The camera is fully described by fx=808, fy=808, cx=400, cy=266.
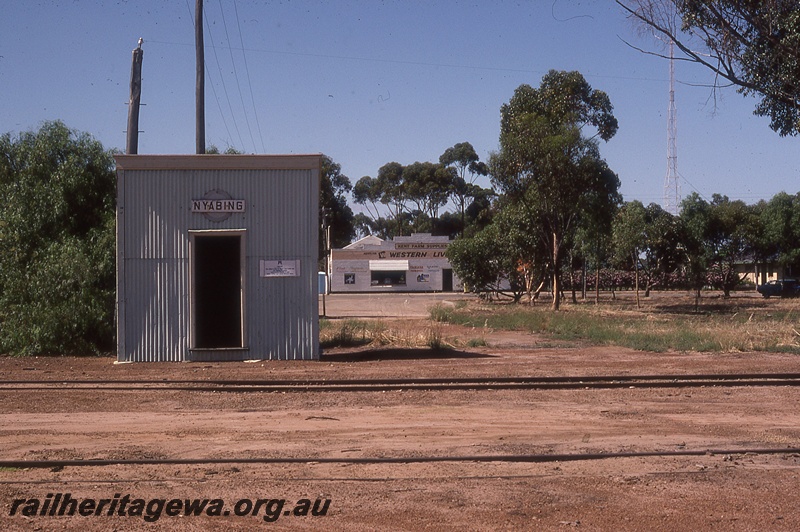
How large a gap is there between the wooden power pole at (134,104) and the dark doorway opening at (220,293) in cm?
323

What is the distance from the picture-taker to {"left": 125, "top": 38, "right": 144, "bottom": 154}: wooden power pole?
812 inches

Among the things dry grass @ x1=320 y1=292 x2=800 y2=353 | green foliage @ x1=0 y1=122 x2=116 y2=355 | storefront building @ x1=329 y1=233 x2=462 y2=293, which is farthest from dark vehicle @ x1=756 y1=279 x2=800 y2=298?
green foliage @ x1=0 y1=122 x2=116 y2=355

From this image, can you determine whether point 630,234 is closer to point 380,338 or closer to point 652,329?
point 652,329

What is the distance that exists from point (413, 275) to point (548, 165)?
120 ft

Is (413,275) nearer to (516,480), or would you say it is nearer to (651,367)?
(651,367)

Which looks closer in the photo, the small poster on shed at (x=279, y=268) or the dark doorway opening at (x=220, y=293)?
the small poster on shed at (x=279, y=268)

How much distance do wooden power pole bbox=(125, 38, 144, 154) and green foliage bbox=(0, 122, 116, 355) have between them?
2287 mm

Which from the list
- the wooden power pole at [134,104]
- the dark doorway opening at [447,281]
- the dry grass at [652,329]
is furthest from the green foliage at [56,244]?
the dark doorway opening at [447,281]

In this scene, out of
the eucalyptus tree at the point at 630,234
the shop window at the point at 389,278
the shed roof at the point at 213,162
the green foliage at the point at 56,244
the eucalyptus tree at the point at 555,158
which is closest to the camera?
the shed roof at the point at 213,162

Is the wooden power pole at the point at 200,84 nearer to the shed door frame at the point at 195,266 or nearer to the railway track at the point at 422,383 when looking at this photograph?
the shed door frame at the point at 195,266

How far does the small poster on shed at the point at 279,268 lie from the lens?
18203 millimetres

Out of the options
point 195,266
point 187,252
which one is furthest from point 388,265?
point 187,252

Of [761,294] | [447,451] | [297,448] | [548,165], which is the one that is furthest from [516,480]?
[761,294]

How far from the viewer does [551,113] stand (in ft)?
141
